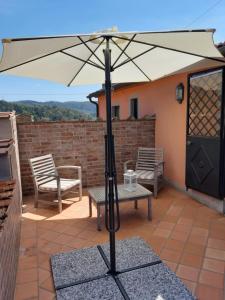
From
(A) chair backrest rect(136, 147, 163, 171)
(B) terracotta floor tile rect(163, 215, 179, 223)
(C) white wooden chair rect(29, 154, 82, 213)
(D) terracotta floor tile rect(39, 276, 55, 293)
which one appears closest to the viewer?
(D) terracotta floor tile rect(39, 276, 55, 293)

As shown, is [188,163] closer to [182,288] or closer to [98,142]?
[98,142]

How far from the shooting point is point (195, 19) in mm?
11586

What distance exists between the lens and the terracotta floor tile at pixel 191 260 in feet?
8.26

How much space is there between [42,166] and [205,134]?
299 centimetres

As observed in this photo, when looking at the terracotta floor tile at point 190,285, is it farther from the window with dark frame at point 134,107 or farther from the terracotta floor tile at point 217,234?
the window with dark frame at point 134,107

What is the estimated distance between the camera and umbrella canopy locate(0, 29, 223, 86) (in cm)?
181

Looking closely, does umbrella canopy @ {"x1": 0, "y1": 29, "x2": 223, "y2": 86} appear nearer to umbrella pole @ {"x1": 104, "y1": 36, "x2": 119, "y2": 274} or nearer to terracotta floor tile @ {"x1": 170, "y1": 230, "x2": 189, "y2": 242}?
umbrella pole @ {"x1": 104, "y1": 36, "x2": 119, "y2": 274}

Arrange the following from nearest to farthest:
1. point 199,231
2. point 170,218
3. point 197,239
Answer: point 197,239
point 199,231
point 170,218

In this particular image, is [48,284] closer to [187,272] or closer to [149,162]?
[187,272]

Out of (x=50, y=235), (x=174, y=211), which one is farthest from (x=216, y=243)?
(x=50, y=235)

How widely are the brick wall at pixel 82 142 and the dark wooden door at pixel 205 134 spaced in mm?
1411

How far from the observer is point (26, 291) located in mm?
2186

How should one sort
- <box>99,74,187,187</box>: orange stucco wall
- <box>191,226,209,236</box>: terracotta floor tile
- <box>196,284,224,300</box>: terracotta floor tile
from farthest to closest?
<box>99,74,187,187</box>: orange stucco wall, <box>191,226,209,236</box>: terracotta floor tile, <box>196,284,224,300</box>: terracotta floor tile

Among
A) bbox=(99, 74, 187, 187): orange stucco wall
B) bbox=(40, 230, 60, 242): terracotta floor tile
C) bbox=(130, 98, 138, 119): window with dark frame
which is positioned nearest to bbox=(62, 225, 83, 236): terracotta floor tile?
bbox=(40, 230, 60, 242): terracotta floor tile
